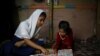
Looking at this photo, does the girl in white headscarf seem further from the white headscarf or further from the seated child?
the seated child

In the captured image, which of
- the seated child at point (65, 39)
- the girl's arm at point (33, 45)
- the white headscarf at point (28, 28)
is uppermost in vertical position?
the white headscarf at point (28, 28)

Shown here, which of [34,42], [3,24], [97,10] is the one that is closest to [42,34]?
[3,24]

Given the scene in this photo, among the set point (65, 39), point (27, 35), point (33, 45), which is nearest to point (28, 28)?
point (27, 35)

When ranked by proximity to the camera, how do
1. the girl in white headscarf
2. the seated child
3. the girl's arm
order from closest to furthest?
the girl's arm → the girl in white headscarf → the seated child

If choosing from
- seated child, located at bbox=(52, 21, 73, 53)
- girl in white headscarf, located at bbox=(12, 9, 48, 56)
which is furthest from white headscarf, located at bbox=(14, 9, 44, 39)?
seated child, located at bbox=(52, 21, 73, 53)

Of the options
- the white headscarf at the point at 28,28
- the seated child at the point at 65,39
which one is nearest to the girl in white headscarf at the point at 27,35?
the white headscarf at the point at 28,28

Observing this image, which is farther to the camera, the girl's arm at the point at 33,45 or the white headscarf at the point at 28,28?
the white headscarf at the point at 28,28

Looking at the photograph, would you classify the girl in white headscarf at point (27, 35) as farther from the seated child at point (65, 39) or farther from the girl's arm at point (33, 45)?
the seated child at point (65, 39)

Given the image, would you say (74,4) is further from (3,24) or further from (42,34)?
(3,24)

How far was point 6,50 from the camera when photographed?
265 centimetres

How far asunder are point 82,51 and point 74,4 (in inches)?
39.2

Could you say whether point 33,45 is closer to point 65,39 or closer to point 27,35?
point 27,35

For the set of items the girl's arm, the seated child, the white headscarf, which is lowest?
the seated child

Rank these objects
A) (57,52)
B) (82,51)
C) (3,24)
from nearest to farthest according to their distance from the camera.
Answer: (57,52) → (82,51) → (3,24)
